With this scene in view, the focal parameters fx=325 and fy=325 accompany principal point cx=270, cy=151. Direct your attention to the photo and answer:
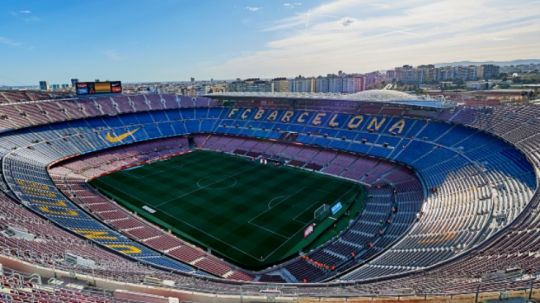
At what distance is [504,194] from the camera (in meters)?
24.6

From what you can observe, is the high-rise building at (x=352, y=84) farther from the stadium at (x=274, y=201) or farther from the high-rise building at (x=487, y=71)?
the stadium at (x=274, y=201)

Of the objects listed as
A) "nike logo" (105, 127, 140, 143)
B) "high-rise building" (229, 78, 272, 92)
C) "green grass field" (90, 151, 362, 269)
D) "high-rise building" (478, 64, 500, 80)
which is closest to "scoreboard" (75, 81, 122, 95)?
"nike logo" (105, 127, 140, 143)

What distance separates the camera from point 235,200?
122 feet

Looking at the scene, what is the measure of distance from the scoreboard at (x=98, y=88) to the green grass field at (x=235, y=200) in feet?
80.7

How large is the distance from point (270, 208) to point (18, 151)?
3354cm

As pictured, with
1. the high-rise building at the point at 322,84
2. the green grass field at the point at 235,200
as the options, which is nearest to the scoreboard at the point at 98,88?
the green grass field at the point at 235,200

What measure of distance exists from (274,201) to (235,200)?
4.48m

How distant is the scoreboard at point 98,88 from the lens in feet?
204

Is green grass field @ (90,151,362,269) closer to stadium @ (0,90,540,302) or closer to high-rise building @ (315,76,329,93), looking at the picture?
stadium @ (0,90,540,302)

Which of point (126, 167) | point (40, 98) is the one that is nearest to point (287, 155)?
point (126, 167)

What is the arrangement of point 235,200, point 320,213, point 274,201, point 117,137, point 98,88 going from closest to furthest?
point 320,213, point 274,201, point 235,200, point 117,137, point 98,88

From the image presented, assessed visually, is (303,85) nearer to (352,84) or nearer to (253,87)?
(352,84)

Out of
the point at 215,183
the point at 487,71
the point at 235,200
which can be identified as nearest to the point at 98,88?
the point at 215,183

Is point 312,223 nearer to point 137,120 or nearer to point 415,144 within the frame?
point 415,144
